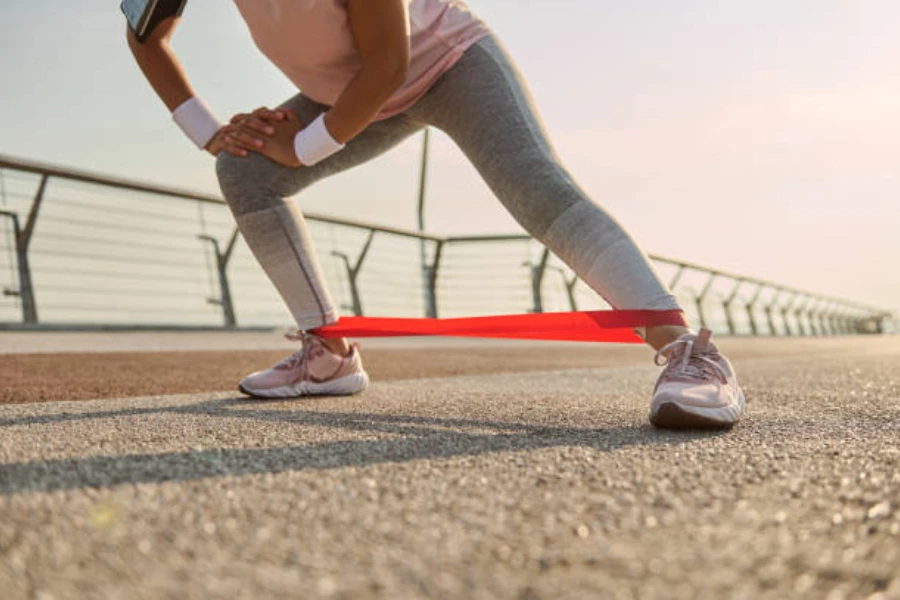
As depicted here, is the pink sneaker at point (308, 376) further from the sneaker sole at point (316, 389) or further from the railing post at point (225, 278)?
the railing post at point (225, 278)

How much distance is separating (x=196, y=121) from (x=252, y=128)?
0.19 metres

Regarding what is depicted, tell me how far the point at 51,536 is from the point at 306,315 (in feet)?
4.45

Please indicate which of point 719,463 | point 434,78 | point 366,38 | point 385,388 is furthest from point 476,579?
point 385,388

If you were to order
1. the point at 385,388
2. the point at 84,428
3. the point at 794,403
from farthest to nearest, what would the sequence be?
the point at 385,388 < the point at 794,403 < the point at 84,428

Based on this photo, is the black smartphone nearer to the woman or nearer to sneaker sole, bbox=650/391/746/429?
the woman

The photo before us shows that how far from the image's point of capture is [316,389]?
1.92 m

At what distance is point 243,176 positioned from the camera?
6.06 feet

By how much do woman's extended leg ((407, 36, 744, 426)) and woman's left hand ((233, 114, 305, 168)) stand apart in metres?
0.26

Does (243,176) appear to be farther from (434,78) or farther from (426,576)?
(426,576)

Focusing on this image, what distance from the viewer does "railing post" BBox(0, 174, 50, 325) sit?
4520 mm

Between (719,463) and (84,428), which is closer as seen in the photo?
(719,463)

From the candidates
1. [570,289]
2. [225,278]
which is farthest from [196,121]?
[570,289]

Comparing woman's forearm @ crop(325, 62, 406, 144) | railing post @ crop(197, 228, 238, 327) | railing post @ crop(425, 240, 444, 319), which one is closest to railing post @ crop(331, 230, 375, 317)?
railing post @ crop(425, 240, 444, 319)

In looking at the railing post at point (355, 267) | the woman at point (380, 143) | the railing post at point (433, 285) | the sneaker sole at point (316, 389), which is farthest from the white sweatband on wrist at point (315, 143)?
the railing post at point (433, 285)
